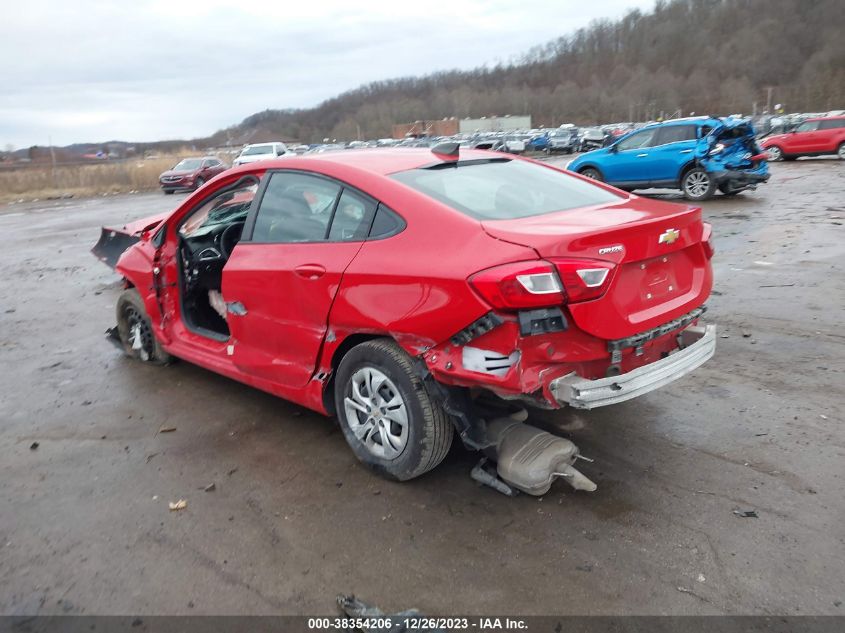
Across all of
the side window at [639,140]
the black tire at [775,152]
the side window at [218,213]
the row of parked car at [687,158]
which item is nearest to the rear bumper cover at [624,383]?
the side window at [218,213]

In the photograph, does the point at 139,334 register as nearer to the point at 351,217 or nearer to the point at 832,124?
the point at 351,217

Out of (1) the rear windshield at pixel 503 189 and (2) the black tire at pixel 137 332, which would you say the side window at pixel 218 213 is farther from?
(1) the rear windshield at pixel 503 189

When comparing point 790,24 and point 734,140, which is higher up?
point 790,24

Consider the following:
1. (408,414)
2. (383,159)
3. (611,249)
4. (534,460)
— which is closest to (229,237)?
(383,159)

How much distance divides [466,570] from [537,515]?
528 mm

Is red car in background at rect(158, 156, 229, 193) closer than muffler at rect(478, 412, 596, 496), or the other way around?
muffler at rect(478, 412, 596, 496)

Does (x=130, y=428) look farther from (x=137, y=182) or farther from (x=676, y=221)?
(x=137, y=182)

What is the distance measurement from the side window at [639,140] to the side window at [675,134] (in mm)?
216

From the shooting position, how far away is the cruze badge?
3145 mm

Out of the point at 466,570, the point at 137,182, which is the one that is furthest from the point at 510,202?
the point at 137,182

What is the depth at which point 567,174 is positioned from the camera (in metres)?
4.59

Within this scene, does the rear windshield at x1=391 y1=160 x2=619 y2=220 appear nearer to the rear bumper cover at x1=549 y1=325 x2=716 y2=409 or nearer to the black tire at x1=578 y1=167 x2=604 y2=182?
the rear bumper cover at x1=549 y1=325 x2=716 y2=409

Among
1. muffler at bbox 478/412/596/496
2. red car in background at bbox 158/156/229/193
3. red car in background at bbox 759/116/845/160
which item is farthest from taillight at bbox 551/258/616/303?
red car in background at bbox 158/156/229/193

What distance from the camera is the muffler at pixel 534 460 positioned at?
3.39 metres
